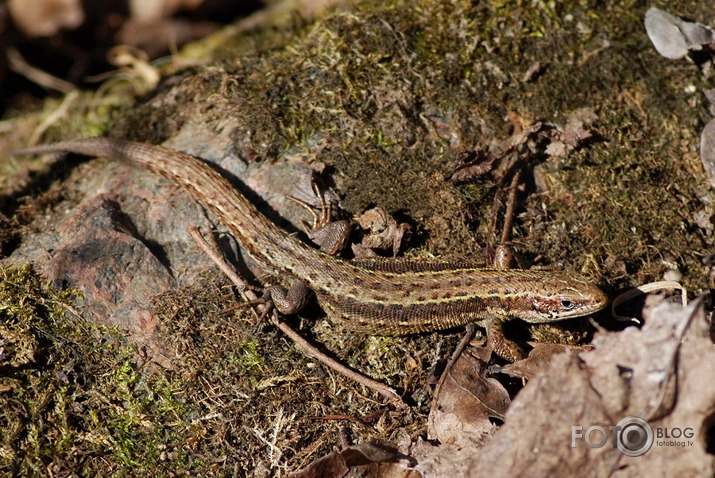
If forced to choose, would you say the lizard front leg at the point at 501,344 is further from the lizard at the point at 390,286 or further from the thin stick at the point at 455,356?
the thin stick at the point at 455,356

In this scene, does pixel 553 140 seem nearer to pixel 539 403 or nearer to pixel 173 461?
pixel 539 403

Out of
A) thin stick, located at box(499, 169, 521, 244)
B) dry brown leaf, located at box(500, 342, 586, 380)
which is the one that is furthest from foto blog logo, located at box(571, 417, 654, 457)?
thin stick, located at box(499, 169, 521, 244)

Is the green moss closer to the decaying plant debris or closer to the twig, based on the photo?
the decaying plant debris

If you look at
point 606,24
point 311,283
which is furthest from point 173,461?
point 606,24

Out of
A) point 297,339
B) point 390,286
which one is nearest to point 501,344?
point 390,286

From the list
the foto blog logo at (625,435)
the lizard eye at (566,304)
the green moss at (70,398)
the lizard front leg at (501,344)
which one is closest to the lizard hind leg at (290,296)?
the green moss at (70,398)

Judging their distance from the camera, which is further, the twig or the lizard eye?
the lizard eye
